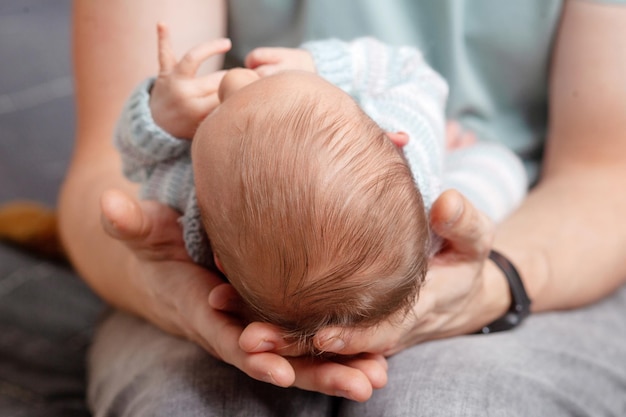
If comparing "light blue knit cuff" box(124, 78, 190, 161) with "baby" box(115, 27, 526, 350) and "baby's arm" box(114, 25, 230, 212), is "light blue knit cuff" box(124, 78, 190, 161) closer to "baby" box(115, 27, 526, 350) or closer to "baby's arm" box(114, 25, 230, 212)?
"baby's arm" box(114, 25, 230, 212)

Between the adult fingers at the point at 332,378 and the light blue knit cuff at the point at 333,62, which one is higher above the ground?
the light blue knit cuff at the point at 333,62

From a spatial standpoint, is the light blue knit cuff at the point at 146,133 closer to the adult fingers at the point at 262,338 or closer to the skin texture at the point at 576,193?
the adult fingers at the point at 262,338

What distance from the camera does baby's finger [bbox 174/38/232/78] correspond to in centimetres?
66

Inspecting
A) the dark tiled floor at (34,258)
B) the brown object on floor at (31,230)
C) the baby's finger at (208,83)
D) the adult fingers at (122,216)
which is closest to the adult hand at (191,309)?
the adult fingers at (122,216)

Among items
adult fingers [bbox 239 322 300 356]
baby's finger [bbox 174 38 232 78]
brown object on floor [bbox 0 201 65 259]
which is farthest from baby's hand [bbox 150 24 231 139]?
brown object on floor [bbox 0 201 65 259]

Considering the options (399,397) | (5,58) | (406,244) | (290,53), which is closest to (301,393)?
(399,397)

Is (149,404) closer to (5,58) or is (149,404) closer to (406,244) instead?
(406,244)

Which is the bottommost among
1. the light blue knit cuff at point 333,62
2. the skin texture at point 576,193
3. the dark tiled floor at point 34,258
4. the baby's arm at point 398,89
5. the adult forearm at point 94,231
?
the dark tiled floor at point 34,258

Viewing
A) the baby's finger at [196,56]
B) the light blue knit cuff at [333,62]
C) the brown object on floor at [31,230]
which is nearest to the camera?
the baby's finger at [196,56]

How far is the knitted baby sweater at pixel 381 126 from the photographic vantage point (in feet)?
2.37

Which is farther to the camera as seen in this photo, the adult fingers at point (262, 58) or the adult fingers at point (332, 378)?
the adult fingers at point (262, 58)

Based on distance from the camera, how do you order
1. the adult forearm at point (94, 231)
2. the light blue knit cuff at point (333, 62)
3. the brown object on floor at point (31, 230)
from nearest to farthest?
1. the light blue knit cuff at point (333, 62)
2. the adult forearm at point (94, 231)
3. the brown object on floor at point (31, 230)

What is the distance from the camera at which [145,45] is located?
96cm

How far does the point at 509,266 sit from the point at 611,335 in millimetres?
155
